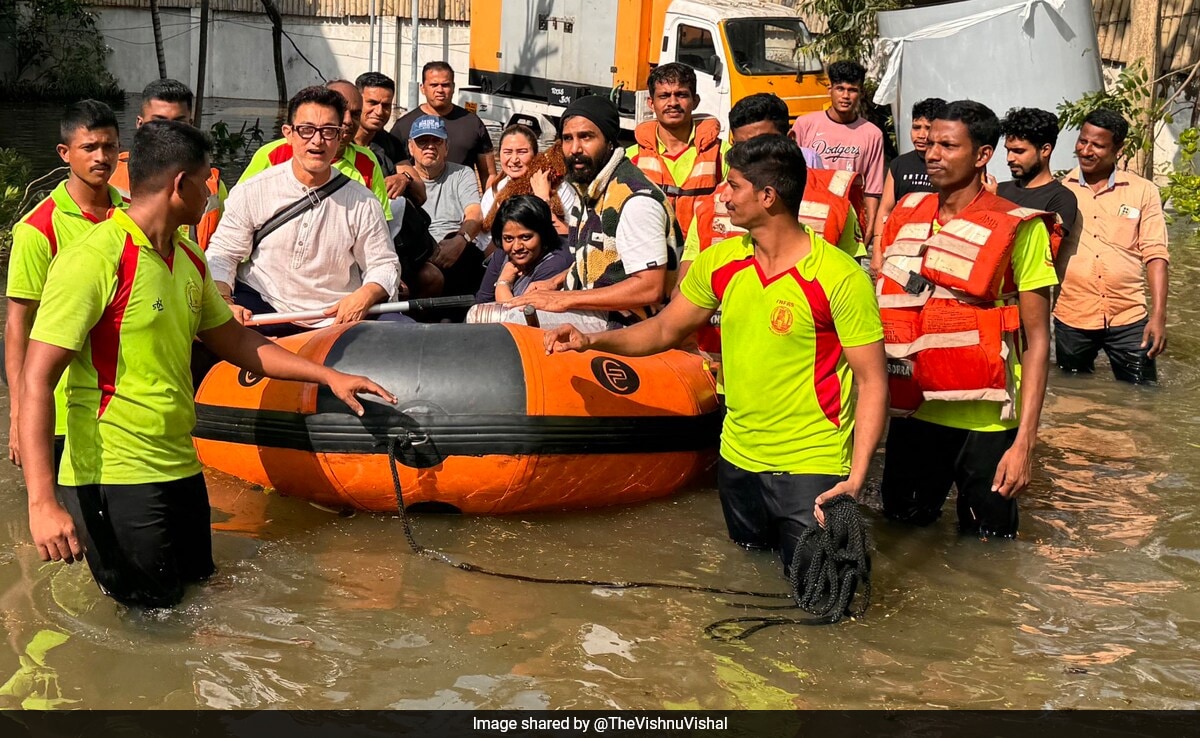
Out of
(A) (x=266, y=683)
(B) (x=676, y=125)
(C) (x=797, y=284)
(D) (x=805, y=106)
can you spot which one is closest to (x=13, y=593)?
(A) (x=266, y=683)

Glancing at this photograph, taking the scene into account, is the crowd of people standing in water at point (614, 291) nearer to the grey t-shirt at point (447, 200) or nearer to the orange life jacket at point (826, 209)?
the orange life jacket at point (826, 209)

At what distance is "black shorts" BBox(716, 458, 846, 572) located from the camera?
4.45 m

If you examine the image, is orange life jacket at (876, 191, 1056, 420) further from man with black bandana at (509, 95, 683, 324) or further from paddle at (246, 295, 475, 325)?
paddle at (246, 295, 475, 325)

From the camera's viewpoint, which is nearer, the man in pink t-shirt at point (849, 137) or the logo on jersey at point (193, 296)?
the logo on jersey at point (193, 296)

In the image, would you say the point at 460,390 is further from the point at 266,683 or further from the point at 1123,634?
the point at 1123,634

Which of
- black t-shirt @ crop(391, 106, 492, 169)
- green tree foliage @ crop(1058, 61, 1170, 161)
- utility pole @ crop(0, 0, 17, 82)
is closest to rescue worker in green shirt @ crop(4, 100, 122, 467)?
black t-shirt @ crop(391, 106, 492, 169)

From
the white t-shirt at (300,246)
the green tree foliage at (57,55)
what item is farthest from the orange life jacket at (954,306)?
the green tree foliage at (57,55)

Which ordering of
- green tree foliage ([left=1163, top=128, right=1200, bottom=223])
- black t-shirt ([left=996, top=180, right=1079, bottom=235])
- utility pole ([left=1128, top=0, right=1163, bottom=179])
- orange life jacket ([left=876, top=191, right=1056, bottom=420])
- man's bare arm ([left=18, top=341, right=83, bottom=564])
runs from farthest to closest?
utility pole ([left=1128, top=0, right=1163, bottom=179]) → green tree foliage ([left=1163, top=128, right=1200, bottom=223]) → black t-shirt ([left=996, top=180, right=1079, bottom=235]) → orange life jacket ([left=876, top=191, right=1056, bottom=420]) → man's bare arm ([left=18, top=341, right=83, bottom=564])

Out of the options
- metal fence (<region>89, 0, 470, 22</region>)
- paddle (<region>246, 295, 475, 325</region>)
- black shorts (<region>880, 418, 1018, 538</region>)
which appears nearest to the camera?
black shorts (<region>880, 418, 1018, 538</region>)

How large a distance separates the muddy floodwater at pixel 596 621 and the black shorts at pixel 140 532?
0.54 feet

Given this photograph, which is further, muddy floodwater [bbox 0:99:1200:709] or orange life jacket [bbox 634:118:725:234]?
orange life jacket [bbox 634:118:725:234]

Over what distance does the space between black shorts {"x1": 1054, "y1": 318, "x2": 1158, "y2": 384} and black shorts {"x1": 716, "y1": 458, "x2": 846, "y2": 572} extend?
3.67 m

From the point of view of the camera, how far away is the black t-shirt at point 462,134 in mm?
8789

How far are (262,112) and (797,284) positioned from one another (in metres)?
21.0
